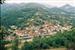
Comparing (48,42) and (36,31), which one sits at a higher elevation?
(36,31)

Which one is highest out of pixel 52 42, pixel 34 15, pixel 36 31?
pixel 34 15

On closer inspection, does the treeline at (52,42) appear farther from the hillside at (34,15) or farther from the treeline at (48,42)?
the hillside at (34,15)

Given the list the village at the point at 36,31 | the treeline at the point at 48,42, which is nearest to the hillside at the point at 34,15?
the village at the point at 36,31

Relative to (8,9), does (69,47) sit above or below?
below

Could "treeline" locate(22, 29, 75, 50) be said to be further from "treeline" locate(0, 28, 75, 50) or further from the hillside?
the hillside

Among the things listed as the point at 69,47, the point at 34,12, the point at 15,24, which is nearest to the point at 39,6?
the point at 34,12

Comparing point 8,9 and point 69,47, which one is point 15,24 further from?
point 69,47

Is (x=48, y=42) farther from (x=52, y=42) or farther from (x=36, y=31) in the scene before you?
(x=36, y=31)

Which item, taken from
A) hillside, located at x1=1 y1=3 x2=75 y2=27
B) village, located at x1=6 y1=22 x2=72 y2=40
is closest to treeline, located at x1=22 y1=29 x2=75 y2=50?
village, located at x1=6 y1=22 x2=72 y2=40

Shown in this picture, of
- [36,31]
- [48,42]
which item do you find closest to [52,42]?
[48,42]

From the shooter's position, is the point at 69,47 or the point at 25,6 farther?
the point at 25,6

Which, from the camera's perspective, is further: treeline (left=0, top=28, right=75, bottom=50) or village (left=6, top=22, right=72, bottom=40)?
village (left=6, top=22, right=72, bottom=40)
